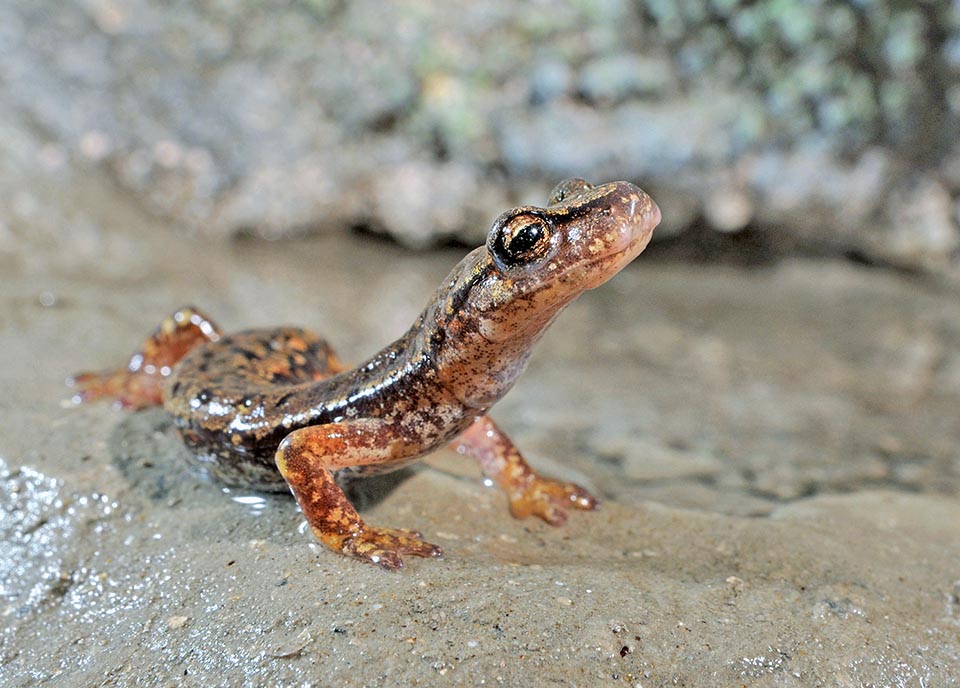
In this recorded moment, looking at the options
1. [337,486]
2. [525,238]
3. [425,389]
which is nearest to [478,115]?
[425,389]

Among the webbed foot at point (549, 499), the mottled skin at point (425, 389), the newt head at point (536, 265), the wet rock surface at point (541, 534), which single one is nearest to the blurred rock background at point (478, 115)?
the wet rock surface at point (541, 534)

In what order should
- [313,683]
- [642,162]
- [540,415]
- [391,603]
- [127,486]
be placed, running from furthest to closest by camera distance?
[642,162], [540,415], [127,486], [391,603], [313,683]

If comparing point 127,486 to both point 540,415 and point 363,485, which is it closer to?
point 363,485

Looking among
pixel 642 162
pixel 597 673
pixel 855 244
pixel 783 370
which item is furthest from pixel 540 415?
pixel 855 244

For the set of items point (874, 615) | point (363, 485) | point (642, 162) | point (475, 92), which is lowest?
point (874, 615)

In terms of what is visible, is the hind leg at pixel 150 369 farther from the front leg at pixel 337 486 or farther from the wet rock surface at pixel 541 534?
the front leg at pixel 337 486

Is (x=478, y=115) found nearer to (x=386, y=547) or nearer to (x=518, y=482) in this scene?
(x=518, y=482)


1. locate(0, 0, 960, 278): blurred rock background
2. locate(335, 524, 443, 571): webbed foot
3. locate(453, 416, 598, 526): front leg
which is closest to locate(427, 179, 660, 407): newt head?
locate(453, 416, 598, 526): front leg

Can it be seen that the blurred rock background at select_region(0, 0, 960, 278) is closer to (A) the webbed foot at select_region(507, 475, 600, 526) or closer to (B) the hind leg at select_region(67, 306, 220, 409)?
(B) the hind leg at select_region(67, 306, 220, 409)

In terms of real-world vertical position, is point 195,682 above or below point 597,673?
above
